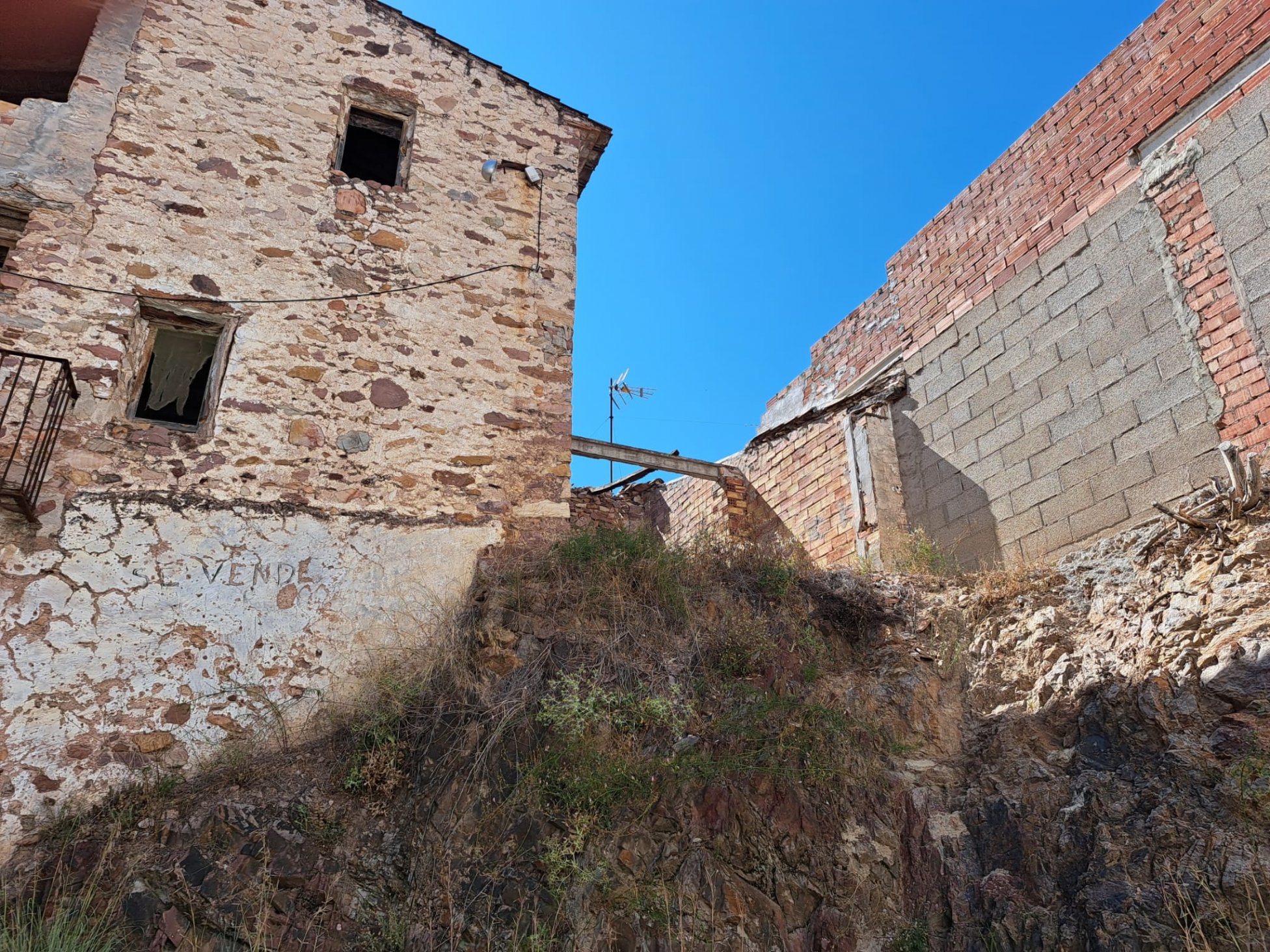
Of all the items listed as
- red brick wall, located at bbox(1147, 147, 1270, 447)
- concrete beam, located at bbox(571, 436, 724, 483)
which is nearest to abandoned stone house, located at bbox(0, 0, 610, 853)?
concrete beam, located at bbox(571, 436, 724, 483)

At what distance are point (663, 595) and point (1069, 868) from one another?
2839 mm

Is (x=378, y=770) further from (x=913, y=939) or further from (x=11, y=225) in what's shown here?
(x=11, y=225)

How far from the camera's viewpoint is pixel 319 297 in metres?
6.98

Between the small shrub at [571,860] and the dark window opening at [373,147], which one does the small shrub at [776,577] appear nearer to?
the small shrub at [571,860]

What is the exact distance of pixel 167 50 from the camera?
735 cm

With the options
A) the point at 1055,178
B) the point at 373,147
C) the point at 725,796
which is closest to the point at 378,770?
the point at 725,796

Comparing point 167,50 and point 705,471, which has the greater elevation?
point 167,50

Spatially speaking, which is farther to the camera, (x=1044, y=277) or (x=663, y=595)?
(x=1044, y=277)

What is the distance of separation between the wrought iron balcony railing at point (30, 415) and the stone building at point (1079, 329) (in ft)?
22.4

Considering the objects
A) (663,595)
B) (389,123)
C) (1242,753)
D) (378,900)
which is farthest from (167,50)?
(1242,753)

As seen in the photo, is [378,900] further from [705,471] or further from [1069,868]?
[705,471]

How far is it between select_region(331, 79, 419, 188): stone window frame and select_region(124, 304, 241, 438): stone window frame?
1903mm

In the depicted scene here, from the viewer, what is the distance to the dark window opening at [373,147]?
7996 mm

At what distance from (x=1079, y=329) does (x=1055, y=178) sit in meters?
1.66
